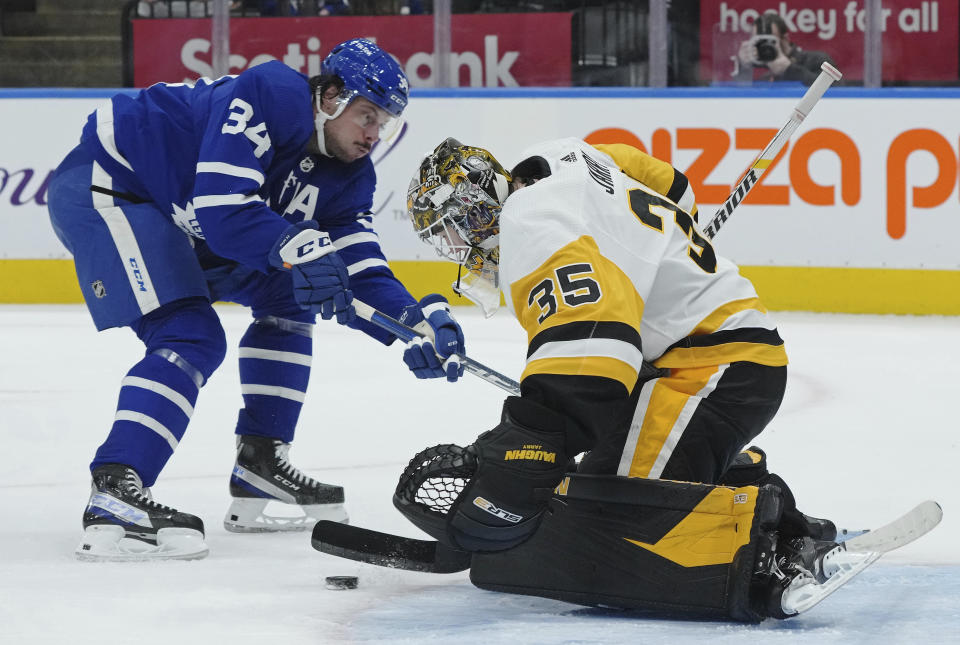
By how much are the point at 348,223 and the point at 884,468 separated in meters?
1.28

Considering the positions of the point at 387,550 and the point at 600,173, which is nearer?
the point at 600,173

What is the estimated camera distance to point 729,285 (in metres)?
2.08

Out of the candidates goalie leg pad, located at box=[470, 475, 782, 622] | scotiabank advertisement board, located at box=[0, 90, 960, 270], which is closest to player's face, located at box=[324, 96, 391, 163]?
goalie leg pad, located at box=[470, 475, 782, 622]

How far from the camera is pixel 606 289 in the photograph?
1783 mm

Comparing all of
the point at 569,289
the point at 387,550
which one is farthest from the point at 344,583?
the point at 569,289

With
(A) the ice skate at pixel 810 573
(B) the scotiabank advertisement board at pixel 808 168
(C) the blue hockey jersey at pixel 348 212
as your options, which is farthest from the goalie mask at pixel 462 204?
(B) the scotiabank advertisement board at pixel 808 168

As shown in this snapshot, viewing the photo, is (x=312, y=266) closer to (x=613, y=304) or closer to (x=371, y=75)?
(x=371, y=75)

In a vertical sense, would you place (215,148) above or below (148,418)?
above

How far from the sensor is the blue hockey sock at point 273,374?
2.76 metres

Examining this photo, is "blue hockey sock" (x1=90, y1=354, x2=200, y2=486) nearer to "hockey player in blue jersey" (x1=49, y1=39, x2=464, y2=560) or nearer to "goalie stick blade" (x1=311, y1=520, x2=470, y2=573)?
"hockey player in blue jersey" (x1=49, y1=39, x2=464, y2=560)

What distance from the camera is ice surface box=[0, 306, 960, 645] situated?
1924mm

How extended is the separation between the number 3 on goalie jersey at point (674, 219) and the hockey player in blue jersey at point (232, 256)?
551mm

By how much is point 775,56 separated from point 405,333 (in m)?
3.87

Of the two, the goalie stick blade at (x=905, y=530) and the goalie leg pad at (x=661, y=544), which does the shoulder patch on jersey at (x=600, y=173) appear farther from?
the goalie stick blade at (x=905, y=530)
